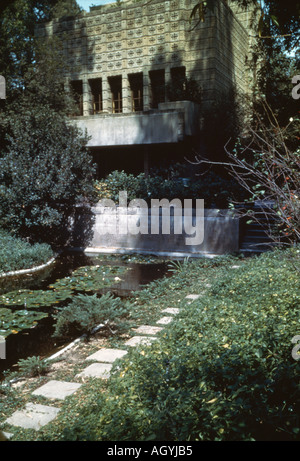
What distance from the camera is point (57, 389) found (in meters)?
4.21

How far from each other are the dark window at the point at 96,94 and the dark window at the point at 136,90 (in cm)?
189

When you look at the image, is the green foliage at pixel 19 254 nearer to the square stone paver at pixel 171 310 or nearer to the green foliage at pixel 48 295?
the green foliage at pixel 48 295

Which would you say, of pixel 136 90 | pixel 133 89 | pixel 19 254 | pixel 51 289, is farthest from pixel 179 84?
pixel 51 289

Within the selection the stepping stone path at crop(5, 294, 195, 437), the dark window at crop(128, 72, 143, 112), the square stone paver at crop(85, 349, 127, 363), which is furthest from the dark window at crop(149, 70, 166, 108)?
the square stone paver at crop(85, 349, 127, 363)

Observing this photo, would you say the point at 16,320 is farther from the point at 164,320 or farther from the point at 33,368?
the point at 164,320

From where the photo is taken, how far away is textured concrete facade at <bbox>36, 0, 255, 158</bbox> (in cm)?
1753

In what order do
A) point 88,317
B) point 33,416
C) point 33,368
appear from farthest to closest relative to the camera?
point 88,317 → point 33,368 → point 33,416

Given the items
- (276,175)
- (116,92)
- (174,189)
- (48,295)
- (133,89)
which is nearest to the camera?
(276,175)

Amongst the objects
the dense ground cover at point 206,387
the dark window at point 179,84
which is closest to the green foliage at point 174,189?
the dark window at point 179,84

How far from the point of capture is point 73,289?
9000 millimetres

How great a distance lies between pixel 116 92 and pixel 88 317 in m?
18.2

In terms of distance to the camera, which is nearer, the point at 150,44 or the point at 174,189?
the point at 174,189

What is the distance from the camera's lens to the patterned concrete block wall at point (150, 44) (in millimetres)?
18609

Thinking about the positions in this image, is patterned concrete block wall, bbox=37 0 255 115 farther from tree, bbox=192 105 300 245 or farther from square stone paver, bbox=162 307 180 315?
square stone paver, bbox=162 307 180 315
